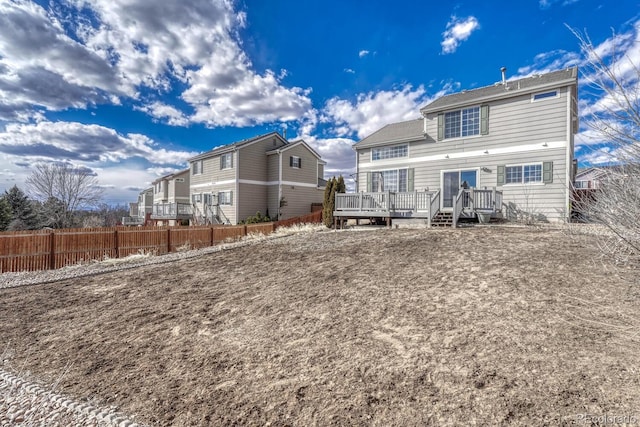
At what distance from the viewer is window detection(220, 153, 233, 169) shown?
21.2 metres

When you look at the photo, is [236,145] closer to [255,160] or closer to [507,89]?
[255,160]

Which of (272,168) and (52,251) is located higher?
(272,168)

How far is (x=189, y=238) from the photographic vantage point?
12.7m

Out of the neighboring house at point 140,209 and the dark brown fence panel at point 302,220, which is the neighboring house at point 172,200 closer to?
the neighboring house at point 140,209

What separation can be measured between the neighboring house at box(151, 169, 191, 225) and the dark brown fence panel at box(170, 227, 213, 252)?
13.2 meters

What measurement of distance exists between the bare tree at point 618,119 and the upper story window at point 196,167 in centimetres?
2542

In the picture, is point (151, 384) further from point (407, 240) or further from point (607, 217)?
point (407, 240)

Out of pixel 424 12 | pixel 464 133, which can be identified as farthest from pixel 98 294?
pixel 464 133

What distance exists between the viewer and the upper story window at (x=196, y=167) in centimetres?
2445

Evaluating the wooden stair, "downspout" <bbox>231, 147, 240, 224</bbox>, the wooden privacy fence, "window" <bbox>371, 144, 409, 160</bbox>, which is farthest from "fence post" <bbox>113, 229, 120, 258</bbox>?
"window" <bbox>371, 144, 409, 160</bbox>

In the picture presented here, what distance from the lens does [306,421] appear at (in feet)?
7.43

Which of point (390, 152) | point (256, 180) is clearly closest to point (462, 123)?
point (390, 152)

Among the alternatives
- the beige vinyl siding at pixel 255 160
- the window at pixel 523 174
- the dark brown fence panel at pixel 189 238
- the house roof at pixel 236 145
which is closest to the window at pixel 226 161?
the house roof at pixel 236 145

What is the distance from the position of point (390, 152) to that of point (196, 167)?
1742 centimetres
